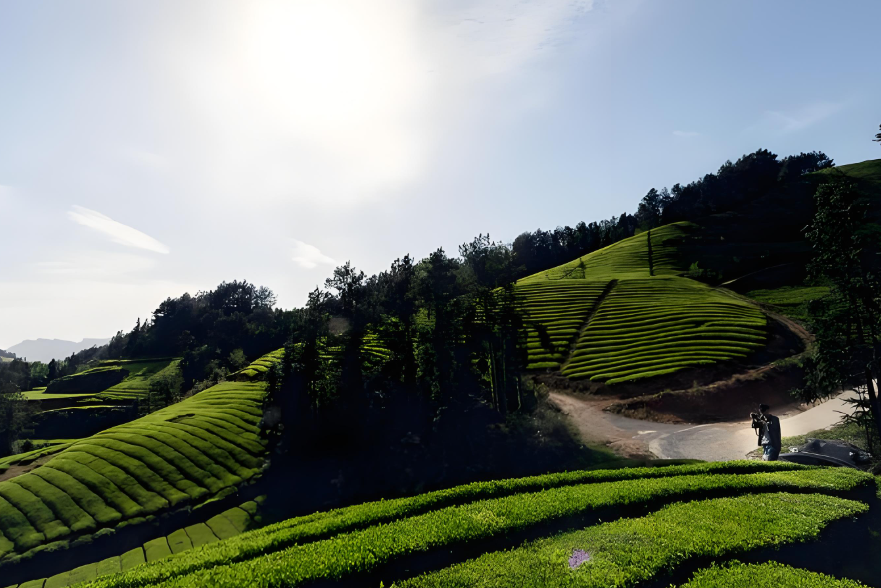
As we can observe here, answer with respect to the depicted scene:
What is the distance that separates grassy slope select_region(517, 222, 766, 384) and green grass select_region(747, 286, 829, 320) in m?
6.44

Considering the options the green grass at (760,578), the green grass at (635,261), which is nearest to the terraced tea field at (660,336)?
the green grass at (635,261)

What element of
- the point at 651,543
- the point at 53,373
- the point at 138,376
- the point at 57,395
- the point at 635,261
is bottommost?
the point at 57,395

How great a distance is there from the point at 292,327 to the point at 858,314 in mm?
31569

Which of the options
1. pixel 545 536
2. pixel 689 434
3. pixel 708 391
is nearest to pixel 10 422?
pixel 545 536

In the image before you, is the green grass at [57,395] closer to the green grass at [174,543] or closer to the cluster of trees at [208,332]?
the cluster of trees at [208,332]

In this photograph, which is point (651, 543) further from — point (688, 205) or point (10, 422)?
point (688, 205)

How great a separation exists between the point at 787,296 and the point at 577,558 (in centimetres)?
8070

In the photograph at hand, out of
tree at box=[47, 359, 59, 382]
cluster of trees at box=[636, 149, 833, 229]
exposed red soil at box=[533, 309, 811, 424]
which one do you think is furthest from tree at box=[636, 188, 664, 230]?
tree at box=[47, 359, 59, 382]

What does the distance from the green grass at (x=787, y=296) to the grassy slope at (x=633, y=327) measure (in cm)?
644

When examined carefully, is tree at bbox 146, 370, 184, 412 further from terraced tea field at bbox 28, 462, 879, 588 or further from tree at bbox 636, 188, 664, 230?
tree at bbox 636, 188, 664, 230

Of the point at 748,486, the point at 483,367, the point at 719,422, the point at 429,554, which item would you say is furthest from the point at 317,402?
the point at 719,422

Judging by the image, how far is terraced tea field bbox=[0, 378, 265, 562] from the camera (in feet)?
71.5

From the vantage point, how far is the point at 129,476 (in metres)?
26.0

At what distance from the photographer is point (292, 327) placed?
31.5 m
